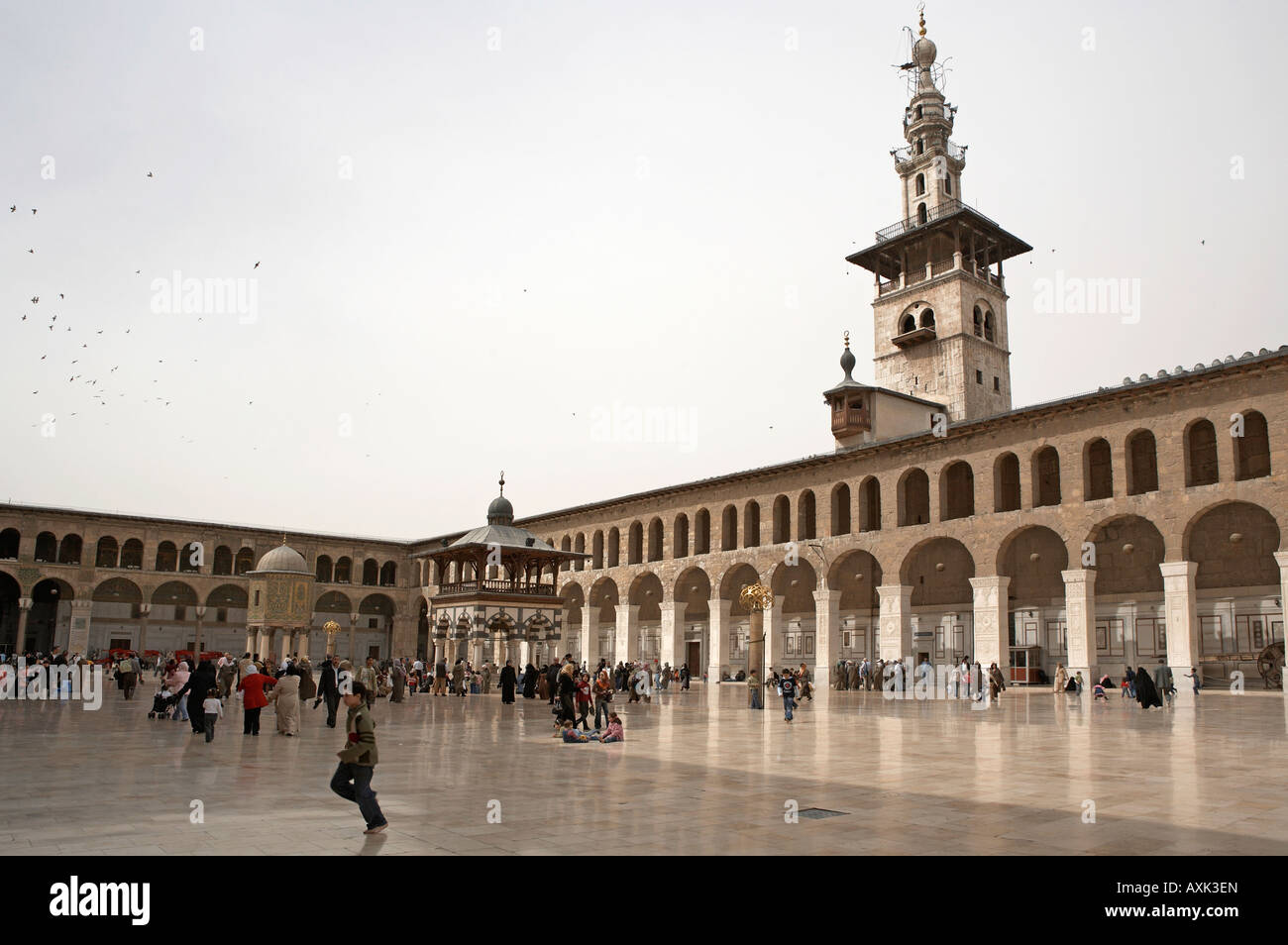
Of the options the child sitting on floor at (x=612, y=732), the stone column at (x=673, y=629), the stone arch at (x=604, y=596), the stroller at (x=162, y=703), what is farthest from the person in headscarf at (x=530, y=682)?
the stone arch at (x=604, y=596)

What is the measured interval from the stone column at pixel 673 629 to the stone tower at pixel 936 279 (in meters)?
15.7

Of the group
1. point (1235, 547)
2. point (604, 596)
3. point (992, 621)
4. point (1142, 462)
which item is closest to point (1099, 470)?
point (1142, 462)

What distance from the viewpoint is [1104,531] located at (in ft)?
99.9

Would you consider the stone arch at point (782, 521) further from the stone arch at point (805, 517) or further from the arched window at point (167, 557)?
the arched window at point (167, 557)

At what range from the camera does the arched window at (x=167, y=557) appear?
168ft

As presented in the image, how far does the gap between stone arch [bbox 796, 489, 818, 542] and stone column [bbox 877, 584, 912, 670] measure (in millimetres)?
4167

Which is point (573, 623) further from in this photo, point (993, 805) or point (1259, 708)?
point (993, 805)

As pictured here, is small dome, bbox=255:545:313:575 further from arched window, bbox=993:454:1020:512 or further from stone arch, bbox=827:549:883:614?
arched window, bbox=993:454:1020:512

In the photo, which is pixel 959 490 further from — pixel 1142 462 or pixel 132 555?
pixel 132 555

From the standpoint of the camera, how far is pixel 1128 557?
29953mm

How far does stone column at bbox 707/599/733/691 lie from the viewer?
37656 mm
